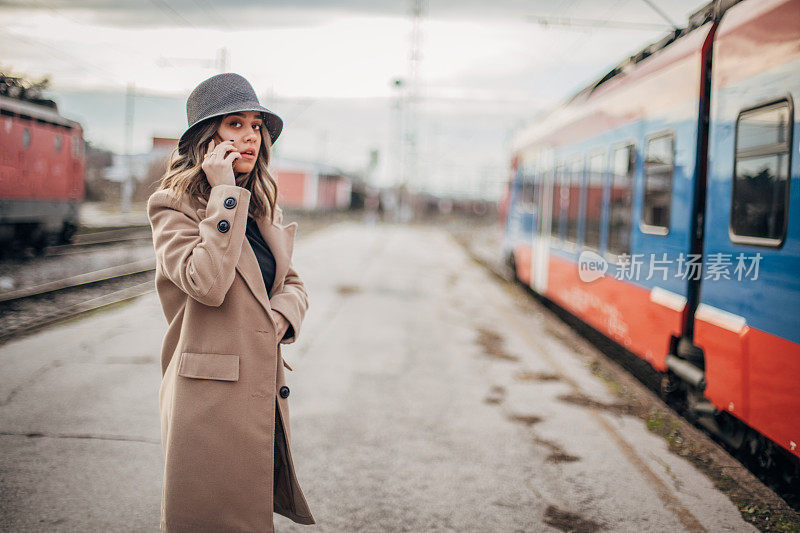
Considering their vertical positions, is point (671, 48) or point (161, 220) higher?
point (671, 48)

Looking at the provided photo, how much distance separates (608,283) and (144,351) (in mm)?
5165

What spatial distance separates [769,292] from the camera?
401cm

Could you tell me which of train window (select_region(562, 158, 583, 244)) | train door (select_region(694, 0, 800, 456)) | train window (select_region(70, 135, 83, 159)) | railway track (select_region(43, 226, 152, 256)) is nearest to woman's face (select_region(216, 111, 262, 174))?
train door (select_region(694, 0, 800, 456))

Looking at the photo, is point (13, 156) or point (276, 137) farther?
point (13, 156)

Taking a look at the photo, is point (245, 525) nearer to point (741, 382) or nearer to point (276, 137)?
point (276, 137)

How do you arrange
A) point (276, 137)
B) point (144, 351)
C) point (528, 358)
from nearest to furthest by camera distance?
1. point (276, 137)
2. point (144, 351)
3. point (528, 358)

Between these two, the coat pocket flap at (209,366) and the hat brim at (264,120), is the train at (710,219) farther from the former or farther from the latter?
the coat pocket flap at (209,366)

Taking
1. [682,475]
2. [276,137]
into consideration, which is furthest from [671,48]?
[276,137]

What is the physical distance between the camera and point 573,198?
9523 mm

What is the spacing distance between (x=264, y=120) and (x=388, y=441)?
Answer: 117 inches

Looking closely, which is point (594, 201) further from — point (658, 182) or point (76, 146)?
point (76, 146)

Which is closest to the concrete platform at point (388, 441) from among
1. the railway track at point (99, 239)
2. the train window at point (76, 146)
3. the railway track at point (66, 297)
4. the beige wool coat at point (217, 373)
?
the railway track at point (66, 297)

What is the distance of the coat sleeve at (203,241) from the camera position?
84.1 inches

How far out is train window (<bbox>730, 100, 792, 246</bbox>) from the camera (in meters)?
4.03
